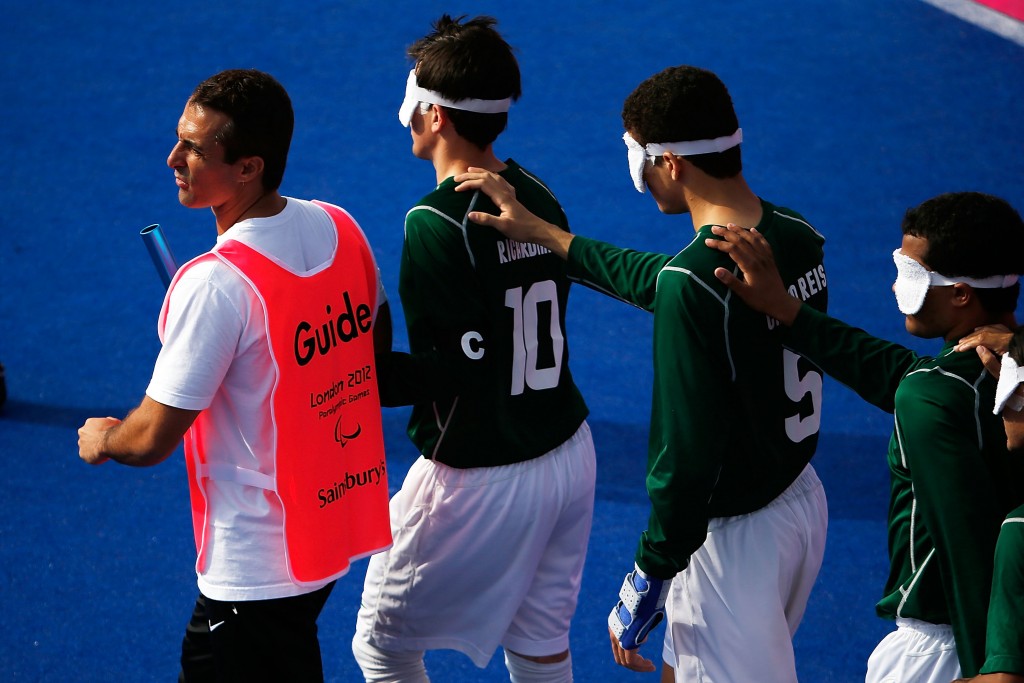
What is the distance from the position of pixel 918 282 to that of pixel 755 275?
34 centimetres

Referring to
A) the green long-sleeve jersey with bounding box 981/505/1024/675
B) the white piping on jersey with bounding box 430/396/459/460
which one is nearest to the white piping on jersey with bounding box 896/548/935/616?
the green long-sleeve jersey with bounding box 981/505/1024/675

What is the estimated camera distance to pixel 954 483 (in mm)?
2486

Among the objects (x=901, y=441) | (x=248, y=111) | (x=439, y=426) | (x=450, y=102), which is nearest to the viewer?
(x=901, y=441)

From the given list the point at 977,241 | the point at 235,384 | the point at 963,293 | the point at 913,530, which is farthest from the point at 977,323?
the point at 235,384

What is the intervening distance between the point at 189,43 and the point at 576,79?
287 cm

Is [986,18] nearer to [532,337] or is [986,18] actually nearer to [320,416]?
[532,337]

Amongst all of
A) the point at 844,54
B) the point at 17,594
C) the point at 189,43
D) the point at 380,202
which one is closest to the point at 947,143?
the point at 844,54

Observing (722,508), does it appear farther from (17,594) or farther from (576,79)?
(576,79)

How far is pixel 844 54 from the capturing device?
923 centimetres

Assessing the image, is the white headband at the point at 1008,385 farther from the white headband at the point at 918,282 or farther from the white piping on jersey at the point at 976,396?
the white headband at the point at 918,282

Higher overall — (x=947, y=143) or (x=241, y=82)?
(x=241, y=82)

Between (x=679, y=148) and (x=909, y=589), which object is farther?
(x=679, y=148)

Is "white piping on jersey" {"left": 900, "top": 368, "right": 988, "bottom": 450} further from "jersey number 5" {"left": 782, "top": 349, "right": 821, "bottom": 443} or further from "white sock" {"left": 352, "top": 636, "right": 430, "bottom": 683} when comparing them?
"white sock" {"left": 352, "top": 636, "right": 430, "bottom": 683}

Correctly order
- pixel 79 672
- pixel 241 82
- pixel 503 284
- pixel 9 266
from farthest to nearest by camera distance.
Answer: pixel 9 266, pixel 79 672, pixel 503 284, pixel 241 82
